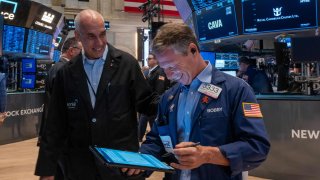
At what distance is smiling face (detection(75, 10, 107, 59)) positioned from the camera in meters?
2.38

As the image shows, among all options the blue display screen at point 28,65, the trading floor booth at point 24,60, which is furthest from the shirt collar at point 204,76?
the blue display screen at point 28,65

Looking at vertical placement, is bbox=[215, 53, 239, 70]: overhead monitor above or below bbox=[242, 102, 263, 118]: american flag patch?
above

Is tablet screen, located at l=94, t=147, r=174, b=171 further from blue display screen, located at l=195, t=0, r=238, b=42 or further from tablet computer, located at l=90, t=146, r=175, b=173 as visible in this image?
blue display screen, located at l=195, t=0, r=238, b=42

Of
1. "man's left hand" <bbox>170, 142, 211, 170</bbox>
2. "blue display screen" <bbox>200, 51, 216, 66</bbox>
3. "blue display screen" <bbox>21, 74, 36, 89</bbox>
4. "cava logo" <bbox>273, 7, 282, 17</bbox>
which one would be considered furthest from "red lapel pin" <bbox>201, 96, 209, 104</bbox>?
"blue display screen" <bbox>21, 74, 36, 89</bbox>

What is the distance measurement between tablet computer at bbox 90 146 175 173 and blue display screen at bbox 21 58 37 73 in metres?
8.98

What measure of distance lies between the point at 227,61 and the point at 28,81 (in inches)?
193

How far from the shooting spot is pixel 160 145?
6.17 ft

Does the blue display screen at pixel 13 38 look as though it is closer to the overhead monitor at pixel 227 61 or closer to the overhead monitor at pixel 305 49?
the overhead monitor at pixel 227 61

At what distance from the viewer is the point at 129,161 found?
1.46m

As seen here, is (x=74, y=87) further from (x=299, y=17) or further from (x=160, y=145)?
(x=299, y=17)

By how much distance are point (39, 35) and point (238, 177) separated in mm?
10497

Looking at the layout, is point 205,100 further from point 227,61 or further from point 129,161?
point 227,61

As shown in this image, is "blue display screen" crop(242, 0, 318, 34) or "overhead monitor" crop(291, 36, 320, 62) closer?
"overhead monitor" crop(291, 36, 320, 62)

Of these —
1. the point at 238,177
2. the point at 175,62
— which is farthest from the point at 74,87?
the point at 238,177
